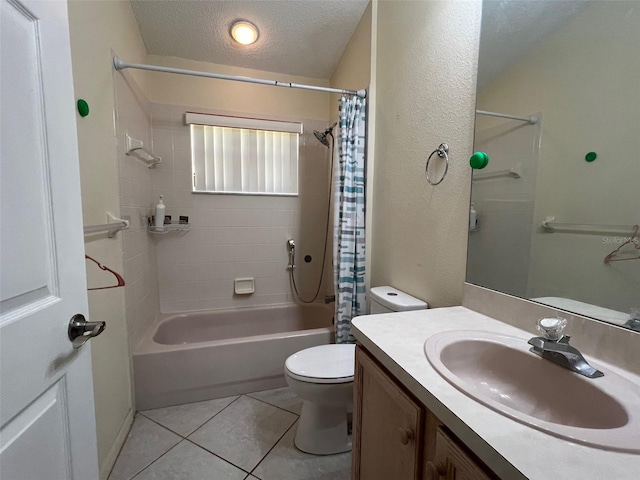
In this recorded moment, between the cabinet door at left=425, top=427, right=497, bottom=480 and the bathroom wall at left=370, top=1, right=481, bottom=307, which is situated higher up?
the bathroom wall at left=370, top=1, right=481, bottom=307

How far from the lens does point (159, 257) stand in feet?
7.80

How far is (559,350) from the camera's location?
2.24 feet

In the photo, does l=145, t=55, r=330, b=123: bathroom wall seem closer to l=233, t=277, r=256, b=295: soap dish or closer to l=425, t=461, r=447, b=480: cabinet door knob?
l=233, t=277, r=256, b=295: soap dish

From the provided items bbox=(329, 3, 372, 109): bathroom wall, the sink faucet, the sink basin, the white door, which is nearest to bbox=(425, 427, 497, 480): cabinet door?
the sink basin

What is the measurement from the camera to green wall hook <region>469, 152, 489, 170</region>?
995 mm

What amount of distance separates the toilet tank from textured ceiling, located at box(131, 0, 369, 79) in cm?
184

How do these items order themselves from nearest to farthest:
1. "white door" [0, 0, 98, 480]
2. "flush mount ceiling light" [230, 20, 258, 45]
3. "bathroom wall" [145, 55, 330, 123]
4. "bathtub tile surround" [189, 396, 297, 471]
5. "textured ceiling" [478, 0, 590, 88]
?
"white door" [0, 0, 98, 480] < "textured ceiling" [478, 0, 590, 88] < "bathtub tile surround" [189, 396, 297, 471] < "flush mount ceiling light" [230, 20, 258, 45] < "bathroom wall" [145, 55, 330, 123]

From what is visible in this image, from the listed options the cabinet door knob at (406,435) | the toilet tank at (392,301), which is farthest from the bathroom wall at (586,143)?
the cabinet door knob at (406,435)

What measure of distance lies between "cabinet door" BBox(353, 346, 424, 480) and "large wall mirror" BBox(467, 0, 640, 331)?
56 cm

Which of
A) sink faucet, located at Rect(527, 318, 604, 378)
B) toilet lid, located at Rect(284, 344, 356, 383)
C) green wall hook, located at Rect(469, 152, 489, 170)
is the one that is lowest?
toilet lid, located at Rect(284, 344, 356, 383)

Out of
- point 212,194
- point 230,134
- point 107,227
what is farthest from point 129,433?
point 230,134

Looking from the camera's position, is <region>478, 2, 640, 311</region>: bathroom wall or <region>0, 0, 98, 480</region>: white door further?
<region>478, 2, 640, 311</region>: bathroom wall

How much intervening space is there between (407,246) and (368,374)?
0.78 meters

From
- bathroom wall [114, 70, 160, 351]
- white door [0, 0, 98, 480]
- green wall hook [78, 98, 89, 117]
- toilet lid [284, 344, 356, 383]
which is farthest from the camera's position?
bathroom wall [114, 70, 160, 351]
